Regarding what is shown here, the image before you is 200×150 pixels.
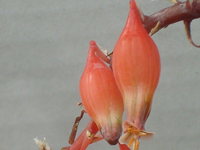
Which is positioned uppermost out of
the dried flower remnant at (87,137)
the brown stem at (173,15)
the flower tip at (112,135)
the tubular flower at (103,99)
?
the brown stem at (173,15)

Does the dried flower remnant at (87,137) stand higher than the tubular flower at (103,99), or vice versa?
the tubular flower at (103,99)

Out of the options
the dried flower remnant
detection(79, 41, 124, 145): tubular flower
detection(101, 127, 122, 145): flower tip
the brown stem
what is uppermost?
the brown stem

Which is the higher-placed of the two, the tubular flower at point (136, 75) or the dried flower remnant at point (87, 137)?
the tubular flower at point (136, 75)

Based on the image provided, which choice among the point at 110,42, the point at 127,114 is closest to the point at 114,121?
the point at 127,114

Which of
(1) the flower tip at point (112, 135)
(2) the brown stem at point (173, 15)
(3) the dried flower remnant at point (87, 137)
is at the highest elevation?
(2) the brown stem at point (173, 15)

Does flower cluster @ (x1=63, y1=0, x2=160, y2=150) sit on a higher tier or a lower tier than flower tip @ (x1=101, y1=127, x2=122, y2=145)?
higher
